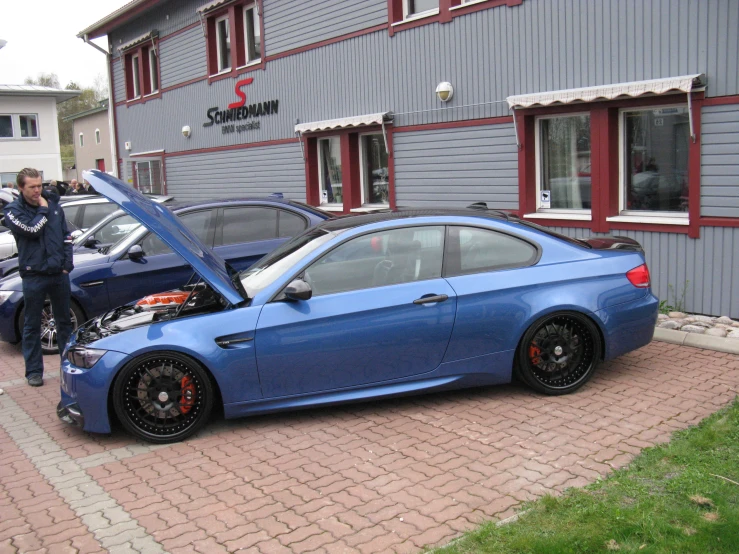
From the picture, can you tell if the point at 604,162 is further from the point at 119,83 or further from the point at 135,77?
the point at 119,83

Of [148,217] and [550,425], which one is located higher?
[148,217]

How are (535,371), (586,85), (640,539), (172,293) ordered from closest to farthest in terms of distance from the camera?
(640,539) → (535,371) → (172,293) → (586,85)

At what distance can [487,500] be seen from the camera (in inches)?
167

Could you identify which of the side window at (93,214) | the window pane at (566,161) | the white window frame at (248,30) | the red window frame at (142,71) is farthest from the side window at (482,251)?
the red window frame at (142,71)

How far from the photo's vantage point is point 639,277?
19.9 ft

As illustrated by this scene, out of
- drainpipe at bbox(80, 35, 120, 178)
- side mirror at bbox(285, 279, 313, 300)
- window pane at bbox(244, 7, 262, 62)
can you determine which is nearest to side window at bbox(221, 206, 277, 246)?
side mirror at bbox(285, 279, 313, 300)

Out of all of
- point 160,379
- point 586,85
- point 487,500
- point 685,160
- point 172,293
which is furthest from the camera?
point 586,85

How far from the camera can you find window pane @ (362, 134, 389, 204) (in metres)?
13.9

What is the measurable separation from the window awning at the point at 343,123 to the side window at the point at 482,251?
288 inches

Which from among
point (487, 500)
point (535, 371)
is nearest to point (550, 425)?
point (535, 371)

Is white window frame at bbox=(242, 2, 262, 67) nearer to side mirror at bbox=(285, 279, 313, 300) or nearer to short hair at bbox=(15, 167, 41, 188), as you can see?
short hair at bbox=(15, 167, 41, 188)

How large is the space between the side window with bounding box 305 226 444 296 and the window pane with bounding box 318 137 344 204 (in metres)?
9.16

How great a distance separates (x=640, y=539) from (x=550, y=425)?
1744 mm

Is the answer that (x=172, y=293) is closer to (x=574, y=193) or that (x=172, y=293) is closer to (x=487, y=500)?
(x=487, y=500)
